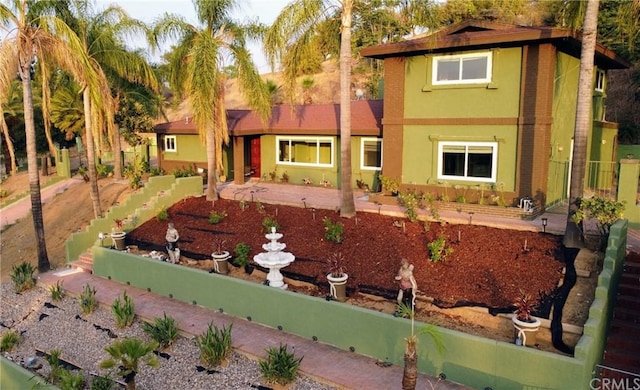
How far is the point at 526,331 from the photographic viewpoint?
8.27 metres

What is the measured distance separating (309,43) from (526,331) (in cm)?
1017

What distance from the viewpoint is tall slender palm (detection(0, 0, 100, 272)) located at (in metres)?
14.0

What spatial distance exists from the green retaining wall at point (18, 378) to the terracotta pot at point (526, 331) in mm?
7908

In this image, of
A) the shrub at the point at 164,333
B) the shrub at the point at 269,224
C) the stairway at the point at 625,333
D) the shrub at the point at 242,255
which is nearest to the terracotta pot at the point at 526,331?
the stairway at the point at 625,333

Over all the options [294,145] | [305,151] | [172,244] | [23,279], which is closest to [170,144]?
[294,145]

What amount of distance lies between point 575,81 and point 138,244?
1666 cm

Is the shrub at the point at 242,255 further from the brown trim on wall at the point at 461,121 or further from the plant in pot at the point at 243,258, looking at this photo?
the brown trim on wall at the point at 461,121

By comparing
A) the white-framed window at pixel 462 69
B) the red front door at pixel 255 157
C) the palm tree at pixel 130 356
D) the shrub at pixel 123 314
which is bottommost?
the shrub at pixel 123 314

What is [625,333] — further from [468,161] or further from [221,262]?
[221,262]

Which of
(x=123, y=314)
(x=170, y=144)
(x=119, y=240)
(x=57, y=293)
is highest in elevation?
(x=170, y=144)

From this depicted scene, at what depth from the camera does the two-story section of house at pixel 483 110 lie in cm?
1500

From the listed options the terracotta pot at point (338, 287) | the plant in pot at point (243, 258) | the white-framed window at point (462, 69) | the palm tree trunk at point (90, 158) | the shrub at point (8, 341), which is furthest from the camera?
the palm tree trunk at point (90, 158)

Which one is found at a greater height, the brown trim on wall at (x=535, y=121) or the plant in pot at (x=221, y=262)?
the brown trim on wall at (x=535, y=121)

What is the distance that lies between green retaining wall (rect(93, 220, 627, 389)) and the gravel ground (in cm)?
139
